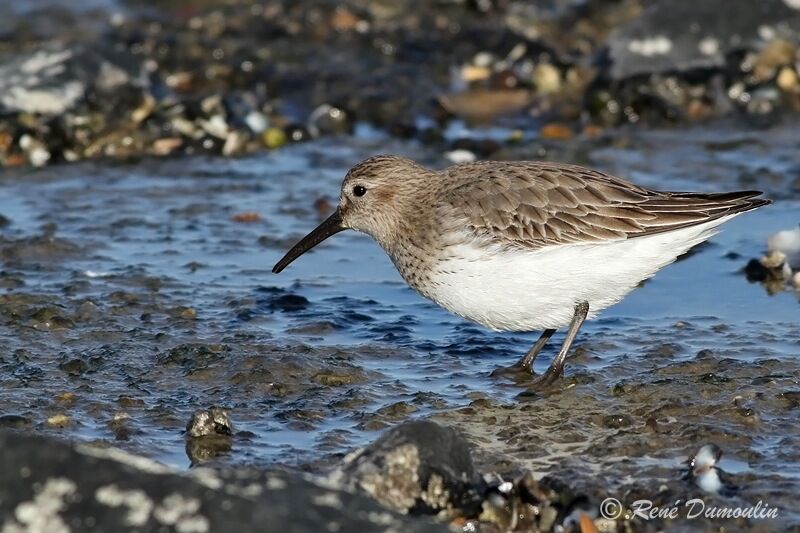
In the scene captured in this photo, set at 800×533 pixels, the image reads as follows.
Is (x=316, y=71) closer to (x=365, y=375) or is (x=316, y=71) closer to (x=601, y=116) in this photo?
(x=601, y=116)

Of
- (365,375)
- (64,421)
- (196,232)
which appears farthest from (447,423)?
(196,232)

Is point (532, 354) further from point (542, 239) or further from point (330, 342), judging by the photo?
point (330, 342)

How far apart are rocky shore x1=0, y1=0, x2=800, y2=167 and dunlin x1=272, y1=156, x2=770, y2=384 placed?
4.33 m

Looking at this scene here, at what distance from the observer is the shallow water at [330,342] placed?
656cm

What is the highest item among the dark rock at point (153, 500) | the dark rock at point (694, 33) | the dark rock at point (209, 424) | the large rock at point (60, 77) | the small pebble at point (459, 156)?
the dark rock at point (694, 33)

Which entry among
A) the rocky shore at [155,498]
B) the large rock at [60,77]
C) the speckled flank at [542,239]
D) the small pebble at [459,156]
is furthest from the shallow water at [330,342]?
the rocky shore at [155,498]

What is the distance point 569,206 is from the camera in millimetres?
7457

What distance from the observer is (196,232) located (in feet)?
34.1

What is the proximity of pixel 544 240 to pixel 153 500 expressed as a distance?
3.49m

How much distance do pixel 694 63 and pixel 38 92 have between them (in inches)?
266

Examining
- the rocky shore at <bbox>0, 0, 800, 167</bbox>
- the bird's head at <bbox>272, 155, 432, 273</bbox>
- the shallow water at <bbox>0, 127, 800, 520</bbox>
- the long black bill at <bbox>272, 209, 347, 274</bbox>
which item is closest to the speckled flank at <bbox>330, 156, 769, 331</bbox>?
the bird's head at <bbox>272, 155, 432, 273</bbox>

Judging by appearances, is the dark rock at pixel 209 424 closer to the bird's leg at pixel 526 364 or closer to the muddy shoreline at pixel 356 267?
the muddy shoreline at pixel 356 267

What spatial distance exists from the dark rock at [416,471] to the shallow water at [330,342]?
704mm

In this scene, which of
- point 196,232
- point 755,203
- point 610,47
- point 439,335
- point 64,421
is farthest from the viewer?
point 610,47
